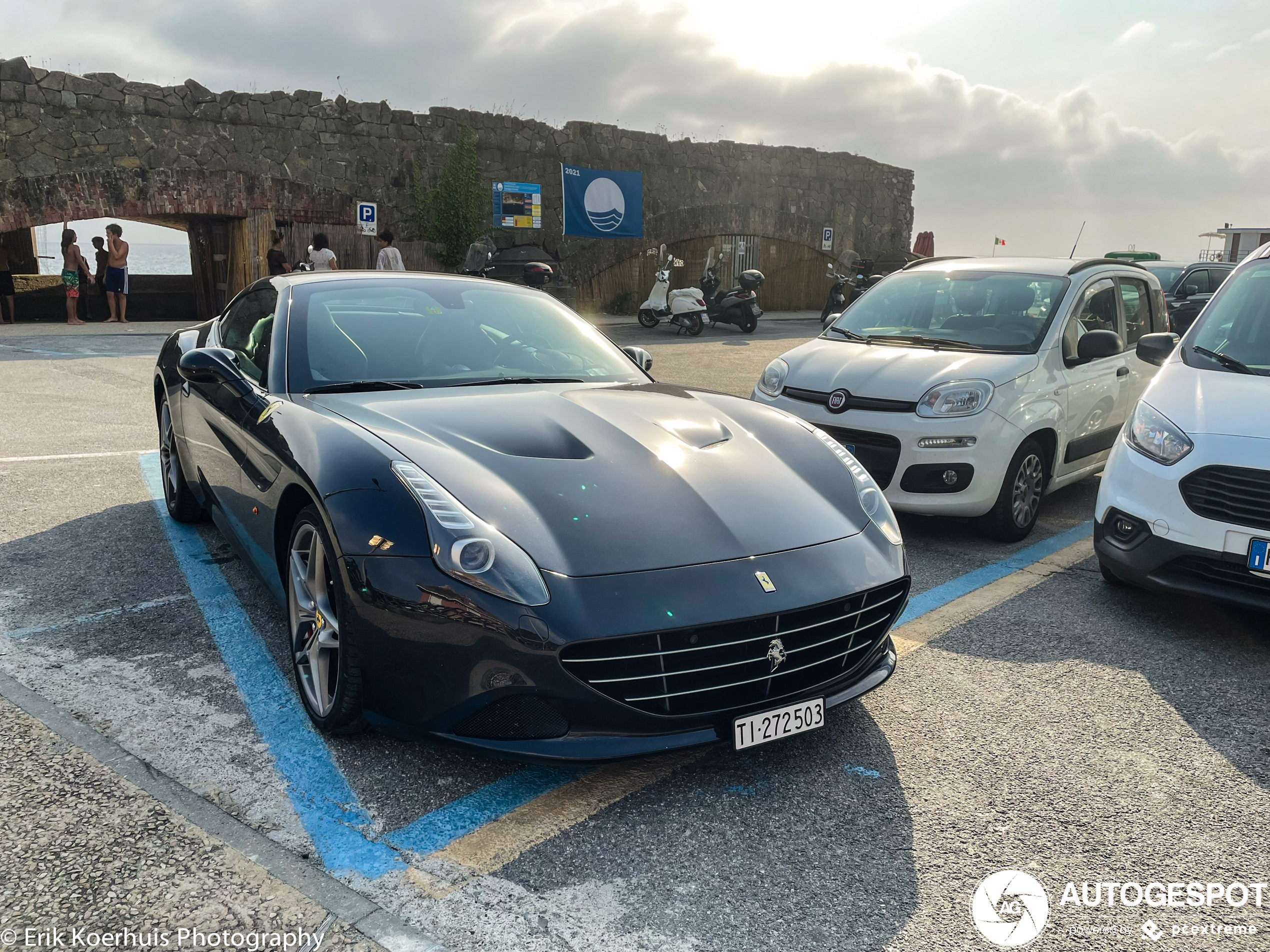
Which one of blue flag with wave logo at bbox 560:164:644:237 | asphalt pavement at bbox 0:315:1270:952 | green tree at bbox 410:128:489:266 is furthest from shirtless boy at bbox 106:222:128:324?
asphalt pavement at bbox 0:315:1270:952

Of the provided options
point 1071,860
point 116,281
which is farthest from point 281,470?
point 116,281

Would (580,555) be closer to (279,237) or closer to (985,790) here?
(985,790)

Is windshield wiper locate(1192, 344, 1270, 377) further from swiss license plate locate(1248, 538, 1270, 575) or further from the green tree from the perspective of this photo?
the green tree

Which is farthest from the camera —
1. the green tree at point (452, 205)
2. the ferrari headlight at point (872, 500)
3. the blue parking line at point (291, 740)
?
the green tree at point (452, 205)

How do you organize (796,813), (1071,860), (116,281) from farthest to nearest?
(116,281), (796,813), (1071,860)

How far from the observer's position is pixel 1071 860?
7.98 ft

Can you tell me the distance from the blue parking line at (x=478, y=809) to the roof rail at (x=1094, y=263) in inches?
190

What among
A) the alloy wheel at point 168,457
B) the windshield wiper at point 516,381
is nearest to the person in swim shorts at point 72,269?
the alloy wheel at point 168,457

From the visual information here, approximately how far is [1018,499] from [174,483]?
458 centimetres

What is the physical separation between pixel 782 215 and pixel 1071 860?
2450 centimetres

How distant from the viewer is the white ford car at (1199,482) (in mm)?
3736

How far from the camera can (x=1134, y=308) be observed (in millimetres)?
6418

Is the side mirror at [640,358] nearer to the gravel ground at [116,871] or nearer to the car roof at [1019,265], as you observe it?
the gravel ground at [116,871]

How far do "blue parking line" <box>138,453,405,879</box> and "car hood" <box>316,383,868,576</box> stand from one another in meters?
0.83
